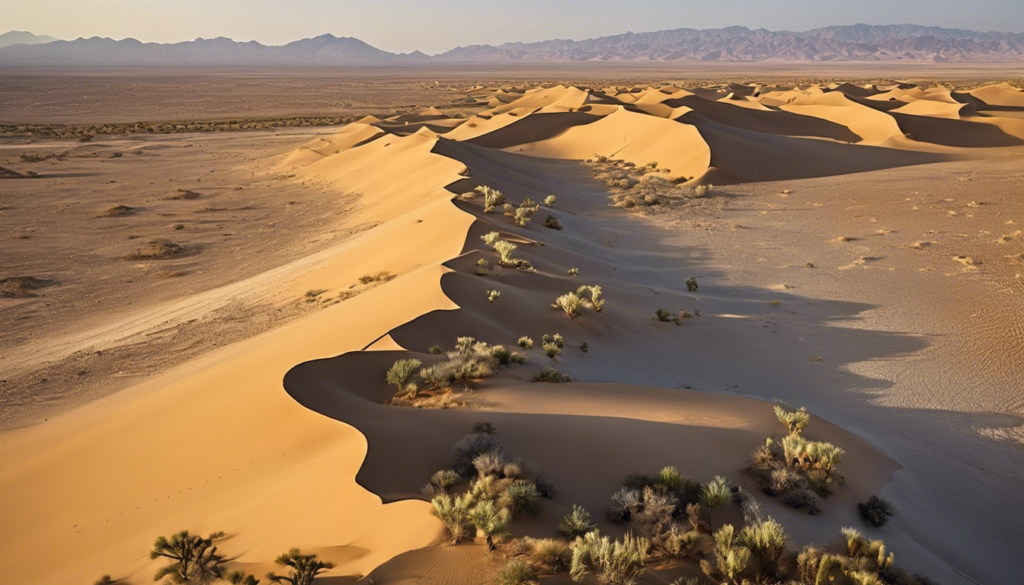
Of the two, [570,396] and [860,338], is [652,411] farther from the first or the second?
[860,338]

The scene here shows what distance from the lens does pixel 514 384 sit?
7488 mm

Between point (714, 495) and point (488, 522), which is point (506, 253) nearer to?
point (714, 495)

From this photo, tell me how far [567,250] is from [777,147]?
19539mm

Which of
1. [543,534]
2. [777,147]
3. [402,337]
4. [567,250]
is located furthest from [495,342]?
[777,147]

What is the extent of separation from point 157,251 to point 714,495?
16.2 metres

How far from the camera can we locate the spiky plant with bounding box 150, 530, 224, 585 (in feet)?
14.5

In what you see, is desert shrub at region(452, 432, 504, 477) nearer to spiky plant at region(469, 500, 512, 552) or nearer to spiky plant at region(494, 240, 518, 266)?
spiky plant at region(469, 500, 512, 552)

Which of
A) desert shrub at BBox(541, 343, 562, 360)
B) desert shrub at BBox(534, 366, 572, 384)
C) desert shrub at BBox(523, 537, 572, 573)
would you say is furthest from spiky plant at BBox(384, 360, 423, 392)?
desert shrub at BBox(523, 537, 572, 573)

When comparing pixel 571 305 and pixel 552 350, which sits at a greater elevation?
pixel 571 305

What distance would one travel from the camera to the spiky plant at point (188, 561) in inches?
174

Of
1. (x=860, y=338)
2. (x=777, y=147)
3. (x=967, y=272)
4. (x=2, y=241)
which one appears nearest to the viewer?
(x=860, y=338)

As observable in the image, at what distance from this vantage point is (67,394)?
9.48 meters

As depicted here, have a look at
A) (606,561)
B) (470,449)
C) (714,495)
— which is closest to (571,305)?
(470,449)

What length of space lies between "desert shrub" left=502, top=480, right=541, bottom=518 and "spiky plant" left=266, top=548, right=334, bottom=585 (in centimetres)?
117
